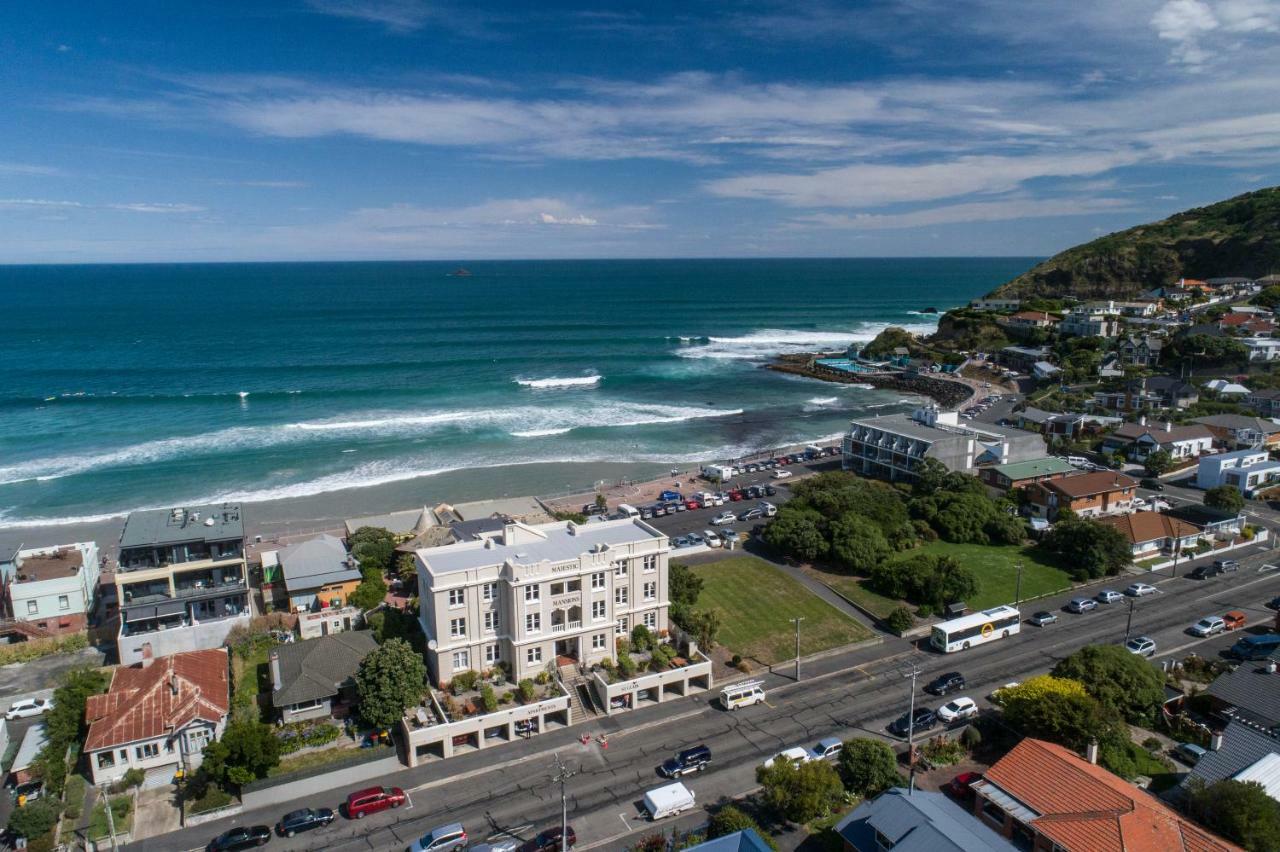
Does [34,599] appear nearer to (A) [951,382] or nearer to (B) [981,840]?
(B) [981,840]

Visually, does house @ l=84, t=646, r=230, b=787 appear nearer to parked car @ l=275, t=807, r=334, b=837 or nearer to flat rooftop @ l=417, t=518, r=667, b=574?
parked car @ l=275, t=807, r=334, b=837

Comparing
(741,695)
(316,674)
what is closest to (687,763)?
(741,695)

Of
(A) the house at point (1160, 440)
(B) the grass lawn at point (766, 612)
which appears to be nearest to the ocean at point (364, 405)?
(B) the grass lawn at point (766, 612)

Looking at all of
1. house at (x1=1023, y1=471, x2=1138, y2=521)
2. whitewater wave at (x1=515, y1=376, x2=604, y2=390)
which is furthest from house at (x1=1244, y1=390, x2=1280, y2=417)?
whitewater wave at (x1=515, y1=376, x2=604, y2=390)

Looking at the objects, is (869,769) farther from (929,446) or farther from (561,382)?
(561,382)

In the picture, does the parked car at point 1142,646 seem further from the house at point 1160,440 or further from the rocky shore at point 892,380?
the rocky shore at point 892,380
